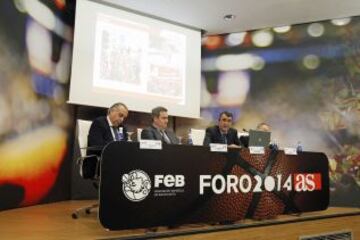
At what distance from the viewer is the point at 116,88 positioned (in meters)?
4.45

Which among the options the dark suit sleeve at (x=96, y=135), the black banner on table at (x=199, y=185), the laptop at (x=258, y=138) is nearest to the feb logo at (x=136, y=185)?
the black banner on table at (x=199, y=185)

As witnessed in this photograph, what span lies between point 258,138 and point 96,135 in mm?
1319

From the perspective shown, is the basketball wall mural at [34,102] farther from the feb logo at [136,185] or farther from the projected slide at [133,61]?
the feb logo at [136,185]

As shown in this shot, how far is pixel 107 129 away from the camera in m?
2.98

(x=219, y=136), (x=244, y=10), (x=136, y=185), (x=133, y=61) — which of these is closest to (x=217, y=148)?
(x=136, y=185)

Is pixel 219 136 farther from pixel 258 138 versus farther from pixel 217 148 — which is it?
pixel 217 148

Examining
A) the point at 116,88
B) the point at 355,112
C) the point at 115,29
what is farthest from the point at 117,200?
the point at 355,112

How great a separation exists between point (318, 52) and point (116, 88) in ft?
9.26

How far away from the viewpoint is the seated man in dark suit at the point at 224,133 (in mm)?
3551

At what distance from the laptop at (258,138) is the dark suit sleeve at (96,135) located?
1.19 metres

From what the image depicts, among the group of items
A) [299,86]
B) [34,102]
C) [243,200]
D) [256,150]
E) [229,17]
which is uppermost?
[229,17]

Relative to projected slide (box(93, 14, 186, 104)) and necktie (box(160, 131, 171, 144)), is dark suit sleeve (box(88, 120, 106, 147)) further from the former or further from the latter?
projected slide (box(93, 14, 186, 104))

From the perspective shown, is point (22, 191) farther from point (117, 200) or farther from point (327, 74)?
point (327, 74)

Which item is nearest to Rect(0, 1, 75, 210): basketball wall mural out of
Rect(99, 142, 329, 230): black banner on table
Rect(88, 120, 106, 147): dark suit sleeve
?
Rect(88, 120, 106, 147): dark suit sleeve
